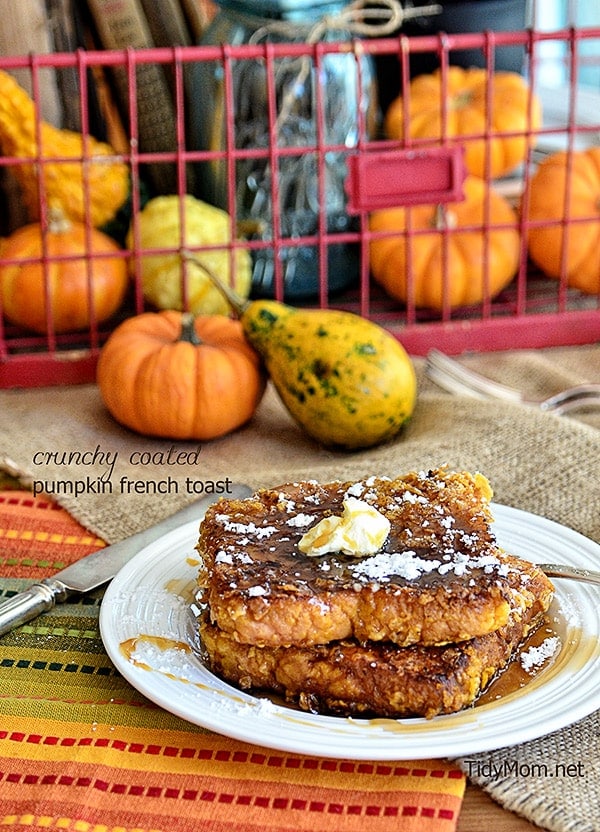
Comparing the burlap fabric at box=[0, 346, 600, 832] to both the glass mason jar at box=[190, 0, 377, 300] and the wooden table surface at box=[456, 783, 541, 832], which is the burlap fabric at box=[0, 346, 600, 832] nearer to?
the glass mason jar at box=[190, 0, 377, 300]

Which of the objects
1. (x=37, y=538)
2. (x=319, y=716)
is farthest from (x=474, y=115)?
(x=319, y=716)

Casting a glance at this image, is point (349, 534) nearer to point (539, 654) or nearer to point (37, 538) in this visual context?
point (539, 654)

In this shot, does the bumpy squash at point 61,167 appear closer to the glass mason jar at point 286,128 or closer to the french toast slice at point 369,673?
the glass mason jar at point 286,128

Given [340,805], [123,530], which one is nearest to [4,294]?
[123,530]

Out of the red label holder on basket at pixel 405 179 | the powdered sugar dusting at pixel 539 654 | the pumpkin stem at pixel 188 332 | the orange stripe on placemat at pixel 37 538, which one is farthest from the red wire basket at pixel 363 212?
the powdered sugar dusting at pixel 539 654

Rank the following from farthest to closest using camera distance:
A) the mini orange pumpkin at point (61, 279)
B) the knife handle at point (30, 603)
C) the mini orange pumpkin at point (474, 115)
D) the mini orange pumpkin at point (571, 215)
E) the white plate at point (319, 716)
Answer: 1. the mini orange pumpkin at point (474, 115)
2. the mini orange pumpkin at point (571, 215)
3. the mini orange pumpkin at point (61, 279)
4. the knife handle at point (30, 603)
5. the white plate at point (319, 716)

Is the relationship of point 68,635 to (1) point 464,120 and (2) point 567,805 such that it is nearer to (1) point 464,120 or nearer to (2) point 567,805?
(2) point 567,805
